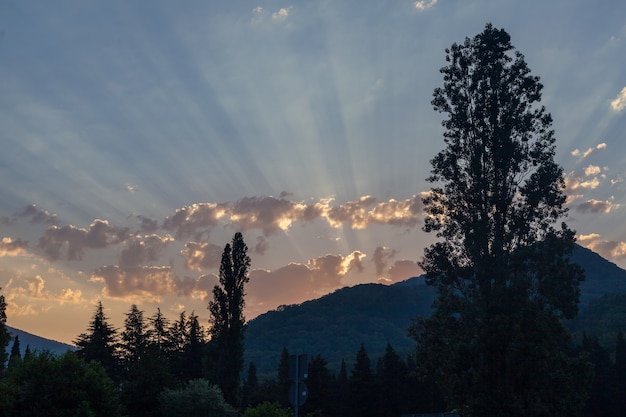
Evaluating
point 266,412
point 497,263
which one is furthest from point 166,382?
point 497,263

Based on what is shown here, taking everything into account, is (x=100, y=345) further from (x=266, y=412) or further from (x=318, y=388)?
(x=266, y=412)

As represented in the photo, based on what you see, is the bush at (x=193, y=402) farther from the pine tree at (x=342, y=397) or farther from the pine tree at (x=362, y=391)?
the pine tree at (x=342, y=397)

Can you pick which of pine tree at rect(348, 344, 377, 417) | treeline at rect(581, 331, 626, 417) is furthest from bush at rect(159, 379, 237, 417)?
treeline at rect(581, 331, 626, 417)

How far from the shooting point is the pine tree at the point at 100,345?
93500mm

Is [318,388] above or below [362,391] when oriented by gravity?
above

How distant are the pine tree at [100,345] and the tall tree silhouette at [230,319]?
32516 millimetres

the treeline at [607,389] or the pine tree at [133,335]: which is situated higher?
the pine tree at [133,335]

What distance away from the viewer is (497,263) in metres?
30.4

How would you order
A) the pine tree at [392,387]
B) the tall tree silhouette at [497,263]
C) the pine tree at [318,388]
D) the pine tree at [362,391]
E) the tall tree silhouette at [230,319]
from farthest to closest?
1. the pine tree at [318,388]
2. the pine tree at [362,391]
3. the pine tree at [392,387]
4. the tall tree silhouette at [230,319]
5. the tall tree silhouette at [497,263]

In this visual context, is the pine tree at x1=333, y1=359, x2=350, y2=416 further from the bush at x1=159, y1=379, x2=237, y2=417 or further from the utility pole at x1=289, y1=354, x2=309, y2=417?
the utility pole at x1=289, y1=354, x2=309, y2=417

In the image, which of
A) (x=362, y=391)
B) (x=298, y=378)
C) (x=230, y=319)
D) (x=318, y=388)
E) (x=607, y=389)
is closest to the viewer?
(x=298, y=378)

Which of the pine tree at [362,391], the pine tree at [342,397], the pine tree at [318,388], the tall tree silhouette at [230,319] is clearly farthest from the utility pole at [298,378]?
the pine tree at [342,397]

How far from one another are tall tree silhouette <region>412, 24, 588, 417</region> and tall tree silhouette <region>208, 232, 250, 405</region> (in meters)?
37.2

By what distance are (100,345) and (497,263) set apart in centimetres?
7876
